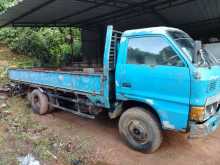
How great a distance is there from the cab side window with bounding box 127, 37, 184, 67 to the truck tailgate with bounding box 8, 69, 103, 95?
846 millimetres

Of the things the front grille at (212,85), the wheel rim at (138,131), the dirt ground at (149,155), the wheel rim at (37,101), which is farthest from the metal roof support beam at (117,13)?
the wheel rim at (138,131)

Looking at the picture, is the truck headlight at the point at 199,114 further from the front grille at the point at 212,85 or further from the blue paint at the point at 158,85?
the front grille at the point at 212,85

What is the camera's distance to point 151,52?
4246 millimetres

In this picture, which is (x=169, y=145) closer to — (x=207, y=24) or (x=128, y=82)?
(x=128, y=82)

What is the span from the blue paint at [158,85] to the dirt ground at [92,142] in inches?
31.1

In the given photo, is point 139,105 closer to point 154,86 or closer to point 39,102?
point 154,86

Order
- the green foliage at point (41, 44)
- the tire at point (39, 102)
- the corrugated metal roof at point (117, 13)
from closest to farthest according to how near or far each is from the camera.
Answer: the tire at point (39, 102), the corrugated metal roof at point (117, 13), the green foliage at point (41, 44)

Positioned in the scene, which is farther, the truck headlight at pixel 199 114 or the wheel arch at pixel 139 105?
the wheel arch at pixel 139 105

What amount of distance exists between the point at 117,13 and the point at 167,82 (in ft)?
21.6

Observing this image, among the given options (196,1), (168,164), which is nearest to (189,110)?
(168,164)

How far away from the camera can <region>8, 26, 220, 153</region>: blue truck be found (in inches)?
150

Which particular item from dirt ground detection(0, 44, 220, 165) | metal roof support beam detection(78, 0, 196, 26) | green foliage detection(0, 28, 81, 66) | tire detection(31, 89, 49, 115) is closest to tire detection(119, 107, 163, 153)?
dirt ground detection(0, 44, 220, 165)

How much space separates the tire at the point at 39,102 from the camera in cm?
668

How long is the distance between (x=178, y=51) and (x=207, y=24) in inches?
368
